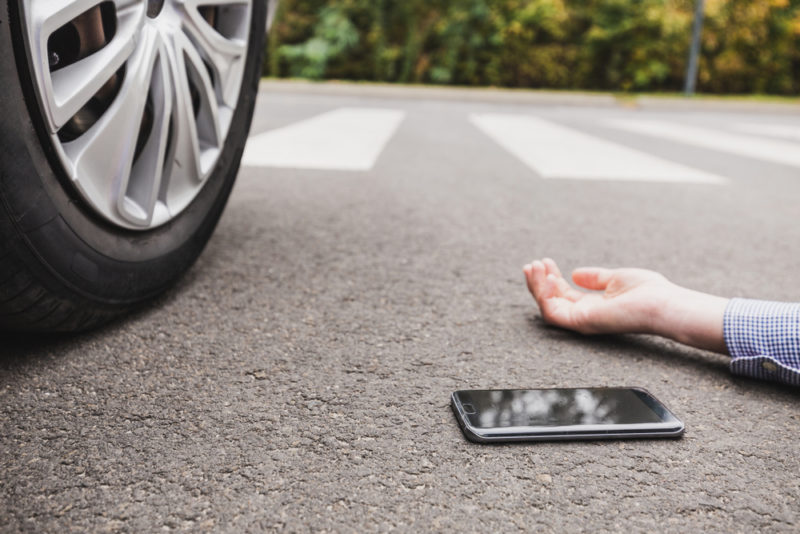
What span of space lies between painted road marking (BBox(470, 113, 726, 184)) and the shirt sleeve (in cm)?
232

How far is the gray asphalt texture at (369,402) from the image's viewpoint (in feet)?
2.98

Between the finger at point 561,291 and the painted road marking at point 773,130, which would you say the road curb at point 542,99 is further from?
the finger at point 561,291

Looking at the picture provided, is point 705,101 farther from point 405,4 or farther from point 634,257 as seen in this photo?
point 634,257

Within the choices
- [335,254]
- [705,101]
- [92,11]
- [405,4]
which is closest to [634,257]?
[335,254]

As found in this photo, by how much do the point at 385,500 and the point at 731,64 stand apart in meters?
16.4

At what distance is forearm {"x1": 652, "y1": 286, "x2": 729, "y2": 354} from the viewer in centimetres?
138

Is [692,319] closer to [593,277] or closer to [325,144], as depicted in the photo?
[593,277]

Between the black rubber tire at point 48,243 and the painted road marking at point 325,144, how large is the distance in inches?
85.1

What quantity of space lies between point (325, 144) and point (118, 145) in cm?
323

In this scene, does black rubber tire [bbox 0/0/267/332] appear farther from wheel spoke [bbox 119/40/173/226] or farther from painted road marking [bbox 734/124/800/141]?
painted road marking [bbox 734/124/800/141]

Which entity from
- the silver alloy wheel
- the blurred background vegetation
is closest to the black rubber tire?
the silver alloy wheel

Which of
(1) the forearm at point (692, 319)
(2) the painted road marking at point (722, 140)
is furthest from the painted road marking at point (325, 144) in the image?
(2) the painted road marking at point (722, 140)

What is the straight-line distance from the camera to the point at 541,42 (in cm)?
1490

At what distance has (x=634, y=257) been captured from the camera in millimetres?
2141
